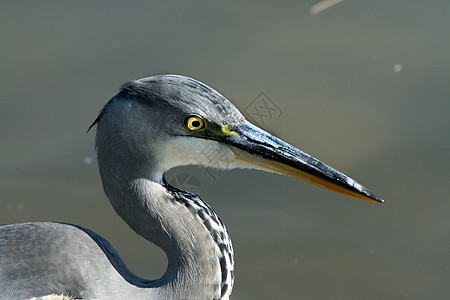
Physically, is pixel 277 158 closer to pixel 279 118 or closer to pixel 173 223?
pixel 173 223

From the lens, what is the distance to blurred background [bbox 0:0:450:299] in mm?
3330

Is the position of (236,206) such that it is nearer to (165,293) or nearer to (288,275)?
(288,275)

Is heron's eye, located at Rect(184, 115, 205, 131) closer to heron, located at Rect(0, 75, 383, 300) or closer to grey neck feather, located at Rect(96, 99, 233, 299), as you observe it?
heron, located at Rect(0, 75, 383, 300)

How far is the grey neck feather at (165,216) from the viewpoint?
2.31m

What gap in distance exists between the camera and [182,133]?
7.54 feet

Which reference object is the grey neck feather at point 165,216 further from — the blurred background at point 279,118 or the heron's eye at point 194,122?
the blurred background at point 279,118

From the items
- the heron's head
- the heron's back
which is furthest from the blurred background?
the heron's head

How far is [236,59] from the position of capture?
438 centimetres

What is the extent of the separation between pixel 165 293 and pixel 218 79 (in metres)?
2.11

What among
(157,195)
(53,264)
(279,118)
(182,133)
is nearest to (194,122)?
(182,133)

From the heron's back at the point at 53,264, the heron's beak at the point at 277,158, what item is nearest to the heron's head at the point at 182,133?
the heron's beak at the point at 277,158

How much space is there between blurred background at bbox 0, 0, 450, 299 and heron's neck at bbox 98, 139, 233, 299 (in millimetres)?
827

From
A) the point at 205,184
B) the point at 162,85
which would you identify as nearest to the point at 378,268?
the point at 205,184

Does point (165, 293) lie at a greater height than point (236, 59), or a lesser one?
lesser
